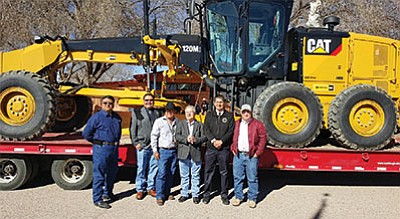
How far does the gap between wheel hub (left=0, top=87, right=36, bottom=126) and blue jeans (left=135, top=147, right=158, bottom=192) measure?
1.88m

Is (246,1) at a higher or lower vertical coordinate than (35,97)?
higher

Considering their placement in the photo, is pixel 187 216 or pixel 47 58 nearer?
pixel 187 216

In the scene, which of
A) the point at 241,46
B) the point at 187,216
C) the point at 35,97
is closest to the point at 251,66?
the point at 241,46

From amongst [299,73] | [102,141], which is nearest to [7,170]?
[102,141]

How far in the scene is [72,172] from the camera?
21.4 feet

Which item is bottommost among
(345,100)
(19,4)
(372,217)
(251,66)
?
(372,217)

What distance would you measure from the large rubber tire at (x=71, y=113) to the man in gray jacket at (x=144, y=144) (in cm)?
→ 259

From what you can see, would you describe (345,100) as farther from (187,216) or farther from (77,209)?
(77,209)

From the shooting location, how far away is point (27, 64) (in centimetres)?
683

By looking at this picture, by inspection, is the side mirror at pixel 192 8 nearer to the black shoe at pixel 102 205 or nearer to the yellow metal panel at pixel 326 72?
the yellow metal panel at pixel 326 72

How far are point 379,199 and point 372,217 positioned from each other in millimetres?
972

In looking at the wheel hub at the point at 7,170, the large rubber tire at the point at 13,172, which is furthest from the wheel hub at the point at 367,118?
the wheel hub at the point at 7,170

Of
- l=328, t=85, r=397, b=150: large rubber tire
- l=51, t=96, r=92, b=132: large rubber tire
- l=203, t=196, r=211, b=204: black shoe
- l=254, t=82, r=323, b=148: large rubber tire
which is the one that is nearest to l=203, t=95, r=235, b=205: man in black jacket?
l=203, t=196, r=211, b=204: black shoe

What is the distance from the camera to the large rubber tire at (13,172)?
6.35 metres
